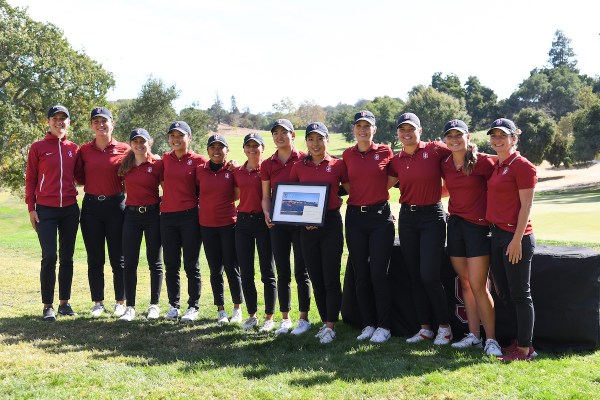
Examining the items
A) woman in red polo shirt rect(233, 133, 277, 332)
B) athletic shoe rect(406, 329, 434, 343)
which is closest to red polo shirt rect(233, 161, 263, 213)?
woman in red polo shirt rect(233, 133, 277, 332)

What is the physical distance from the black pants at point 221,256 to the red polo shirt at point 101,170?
1.34m

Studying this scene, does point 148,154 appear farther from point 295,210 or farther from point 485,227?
point 485,227

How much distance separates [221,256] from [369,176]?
2277 mm

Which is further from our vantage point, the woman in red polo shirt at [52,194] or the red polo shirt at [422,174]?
the woman in red polo shirt at [52,194]

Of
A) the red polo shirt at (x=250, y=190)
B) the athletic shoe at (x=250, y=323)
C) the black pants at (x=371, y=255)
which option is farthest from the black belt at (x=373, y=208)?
the athletic shoe at (x=250, y=323)

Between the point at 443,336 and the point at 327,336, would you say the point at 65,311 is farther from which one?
the point at 443,336

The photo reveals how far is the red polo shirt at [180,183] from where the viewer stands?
699 cm

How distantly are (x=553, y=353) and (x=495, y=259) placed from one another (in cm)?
111

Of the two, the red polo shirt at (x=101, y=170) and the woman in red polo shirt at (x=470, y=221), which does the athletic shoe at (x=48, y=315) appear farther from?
the woman in red polo shirt at (x=470, y=221)

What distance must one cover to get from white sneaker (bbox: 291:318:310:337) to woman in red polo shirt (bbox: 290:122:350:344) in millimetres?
284

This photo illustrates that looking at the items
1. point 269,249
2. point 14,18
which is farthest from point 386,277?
point 14,18

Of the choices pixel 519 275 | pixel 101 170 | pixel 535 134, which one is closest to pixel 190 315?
pixel 101 170

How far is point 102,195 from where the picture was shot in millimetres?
7246

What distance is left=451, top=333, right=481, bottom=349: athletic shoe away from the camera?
5762 millimetres
